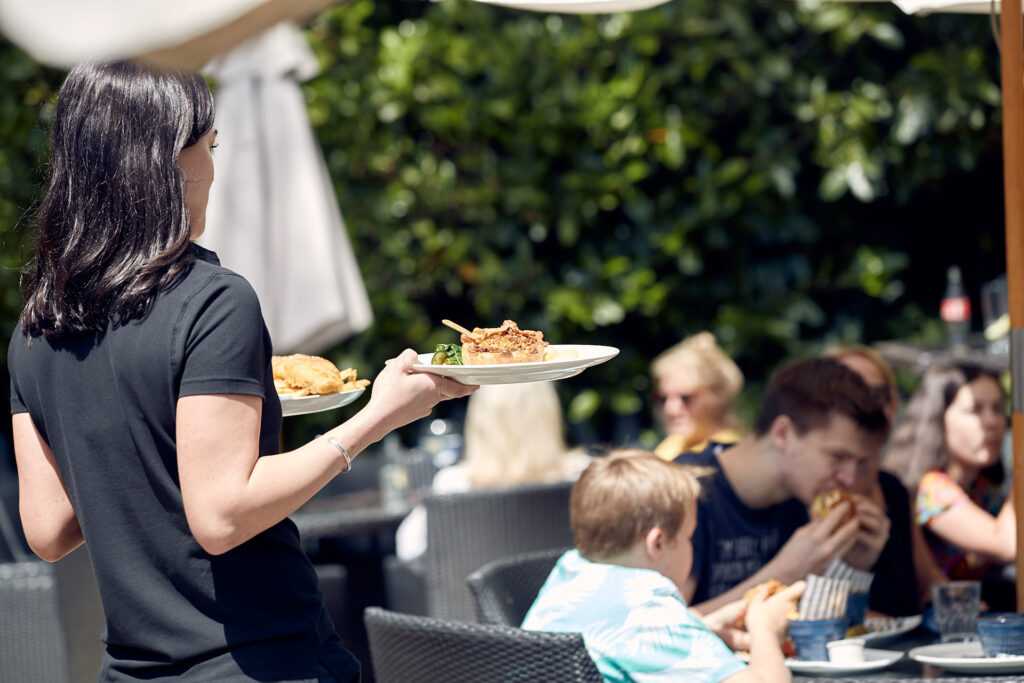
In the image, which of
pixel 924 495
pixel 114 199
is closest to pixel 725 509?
pixel 924 495

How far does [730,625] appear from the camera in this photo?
2824 millimetres

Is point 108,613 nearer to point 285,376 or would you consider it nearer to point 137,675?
point 137,675

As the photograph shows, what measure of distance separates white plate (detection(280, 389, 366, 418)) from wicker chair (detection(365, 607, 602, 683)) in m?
0.35

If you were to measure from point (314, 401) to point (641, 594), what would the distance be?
651 millimetres

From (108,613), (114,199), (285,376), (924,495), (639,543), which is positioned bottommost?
(924,495)

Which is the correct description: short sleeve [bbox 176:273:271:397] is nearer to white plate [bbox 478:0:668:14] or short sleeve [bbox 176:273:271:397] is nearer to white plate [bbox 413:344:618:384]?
white plate [bbox 413:344:618:384]

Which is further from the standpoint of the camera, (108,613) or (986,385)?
(986,385)

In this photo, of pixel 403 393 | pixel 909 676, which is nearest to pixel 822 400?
pixel 909 676

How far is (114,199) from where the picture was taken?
5.90 feet

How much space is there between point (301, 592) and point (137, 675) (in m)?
0.24

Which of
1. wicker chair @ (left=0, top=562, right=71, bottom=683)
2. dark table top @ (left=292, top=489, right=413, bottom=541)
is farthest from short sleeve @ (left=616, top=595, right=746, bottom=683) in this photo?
dark table top @ (left=292, top=489, right=413, bottom=541)

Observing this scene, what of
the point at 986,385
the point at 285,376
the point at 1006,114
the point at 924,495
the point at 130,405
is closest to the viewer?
the point at 130,405

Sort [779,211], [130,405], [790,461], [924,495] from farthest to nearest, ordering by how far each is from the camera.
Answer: [779,211] < [924,495] < [790,461] < [130,405]

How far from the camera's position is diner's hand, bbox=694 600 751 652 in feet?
9.18
